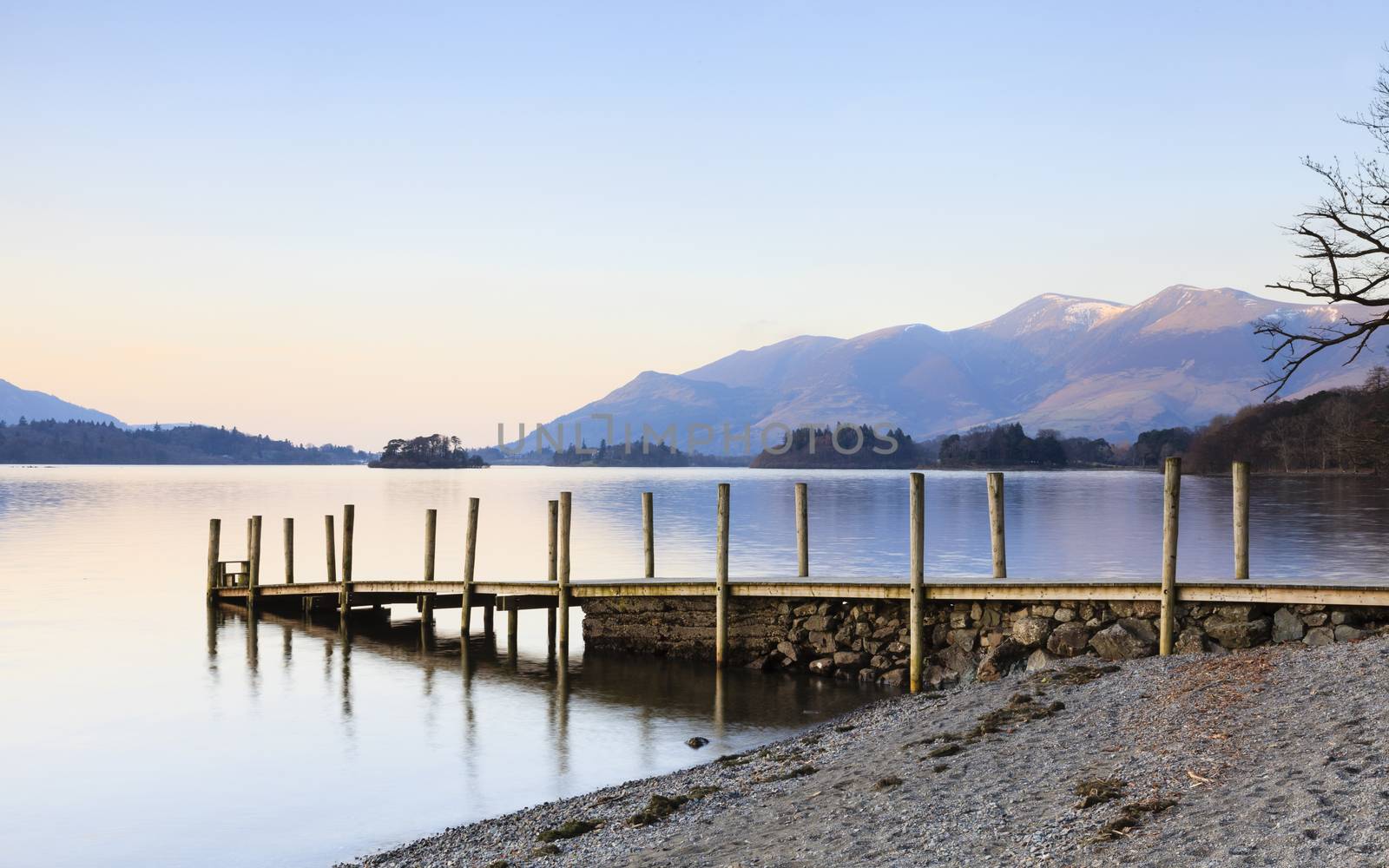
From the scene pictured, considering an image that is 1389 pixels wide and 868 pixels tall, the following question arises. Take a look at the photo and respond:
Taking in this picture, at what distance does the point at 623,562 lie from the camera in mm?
48438

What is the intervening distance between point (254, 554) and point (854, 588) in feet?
67.0

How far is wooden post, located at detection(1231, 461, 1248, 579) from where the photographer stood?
18781 mm

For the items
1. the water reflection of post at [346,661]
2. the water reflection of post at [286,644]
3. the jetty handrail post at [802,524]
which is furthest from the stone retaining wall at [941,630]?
the water reflection of post at [286,644]

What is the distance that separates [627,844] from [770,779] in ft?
8.61

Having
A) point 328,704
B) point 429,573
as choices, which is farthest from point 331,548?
point 328,704

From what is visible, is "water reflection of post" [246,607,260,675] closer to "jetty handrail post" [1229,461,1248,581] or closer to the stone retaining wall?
the stone retaining wall

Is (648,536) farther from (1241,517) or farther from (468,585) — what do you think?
(1241,517)

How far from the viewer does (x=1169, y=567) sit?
17.6 meters

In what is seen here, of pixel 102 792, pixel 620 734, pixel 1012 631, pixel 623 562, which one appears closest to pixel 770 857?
pixel 620 734

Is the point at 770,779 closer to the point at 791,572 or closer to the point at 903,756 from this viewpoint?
the point at 903,756

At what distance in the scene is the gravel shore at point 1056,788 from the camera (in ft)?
27.8

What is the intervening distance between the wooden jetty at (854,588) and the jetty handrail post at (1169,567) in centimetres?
2

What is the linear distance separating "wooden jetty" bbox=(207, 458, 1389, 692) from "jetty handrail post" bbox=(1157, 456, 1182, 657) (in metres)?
0.02

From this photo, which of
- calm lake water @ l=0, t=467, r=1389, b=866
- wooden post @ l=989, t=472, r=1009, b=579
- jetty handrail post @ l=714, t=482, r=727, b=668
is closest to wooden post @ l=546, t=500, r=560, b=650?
calm lake water @ l=0, t=467, r=1389, b=866
